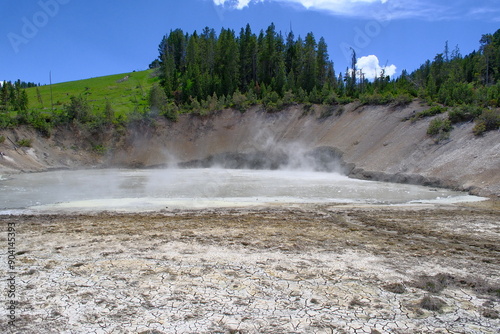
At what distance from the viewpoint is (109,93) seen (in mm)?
75312

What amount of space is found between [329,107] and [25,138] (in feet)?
123

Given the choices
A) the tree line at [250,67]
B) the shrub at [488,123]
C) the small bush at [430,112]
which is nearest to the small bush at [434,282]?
the shrub at [488,123]

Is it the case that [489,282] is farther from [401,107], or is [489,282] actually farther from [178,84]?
[178,84]

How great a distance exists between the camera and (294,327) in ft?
18.4

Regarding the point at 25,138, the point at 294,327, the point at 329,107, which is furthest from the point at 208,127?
the point at 294,327

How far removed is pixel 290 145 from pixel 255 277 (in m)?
35.6

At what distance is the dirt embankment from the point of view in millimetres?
26969

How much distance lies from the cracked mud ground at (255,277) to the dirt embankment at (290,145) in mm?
15895

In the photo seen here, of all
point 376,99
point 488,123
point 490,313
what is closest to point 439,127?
point 488,123

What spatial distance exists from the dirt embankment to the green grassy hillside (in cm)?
1320

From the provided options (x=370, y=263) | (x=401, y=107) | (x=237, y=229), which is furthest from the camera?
(x=401, y=107)

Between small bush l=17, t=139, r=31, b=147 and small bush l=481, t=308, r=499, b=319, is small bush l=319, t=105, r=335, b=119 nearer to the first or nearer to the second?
small bush l=17, t=139, r=31, b=147

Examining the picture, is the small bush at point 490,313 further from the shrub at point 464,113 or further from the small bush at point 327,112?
the small bush at point 327,112

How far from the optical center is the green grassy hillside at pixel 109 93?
64438 mm
